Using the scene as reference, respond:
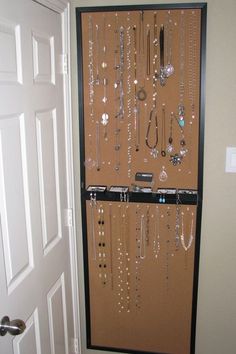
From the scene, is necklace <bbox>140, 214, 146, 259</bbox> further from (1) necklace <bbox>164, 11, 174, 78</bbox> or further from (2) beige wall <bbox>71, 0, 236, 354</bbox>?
(1) necklace <bbox>164, 11, 174, 78</bbox>

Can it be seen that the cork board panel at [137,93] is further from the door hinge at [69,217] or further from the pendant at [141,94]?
the door hinge at [69,217]

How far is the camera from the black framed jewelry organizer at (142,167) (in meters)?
1.84

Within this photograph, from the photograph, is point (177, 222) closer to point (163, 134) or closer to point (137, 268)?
point (137, 268)

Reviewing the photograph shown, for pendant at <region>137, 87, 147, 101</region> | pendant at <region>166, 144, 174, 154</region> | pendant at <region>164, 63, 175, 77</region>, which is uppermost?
pendant at <region>164, 63, 175, 77</region>

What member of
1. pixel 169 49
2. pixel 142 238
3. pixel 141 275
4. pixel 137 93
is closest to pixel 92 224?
pixel 142 238

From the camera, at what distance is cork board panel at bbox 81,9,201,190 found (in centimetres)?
182

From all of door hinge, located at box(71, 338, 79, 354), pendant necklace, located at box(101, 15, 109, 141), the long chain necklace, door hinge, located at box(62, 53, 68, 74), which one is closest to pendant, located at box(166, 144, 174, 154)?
pendant necklace, located at box(101, 15, 109, 141)

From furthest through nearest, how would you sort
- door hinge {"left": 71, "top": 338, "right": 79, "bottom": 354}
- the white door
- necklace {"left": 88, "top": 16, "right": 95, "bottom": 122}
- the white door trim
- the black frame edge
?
door hinge {"left": 71, "top": 338, "right": 79, "bottom": 354}, necklace {"left": 88, "top": 16, "right": 95, "bottom": 122}, the black frame edge, the white door trim, the white door

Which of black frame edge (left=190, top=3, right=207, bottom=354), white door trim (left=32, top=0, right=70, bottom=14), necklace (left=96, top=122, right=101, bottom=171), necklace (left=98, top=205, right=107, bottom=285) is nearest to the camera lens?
white door trim (left=32, top=0, right=70, bottom=14)

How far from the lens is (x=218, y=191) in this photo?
197 cm

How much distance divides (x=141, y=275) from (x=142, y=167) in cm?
67

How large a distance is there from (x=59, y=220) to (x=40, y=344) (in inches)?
23.8

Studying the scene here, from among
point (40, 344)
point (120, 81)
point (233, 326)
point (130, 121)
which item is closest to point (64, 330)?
point (40, 344)

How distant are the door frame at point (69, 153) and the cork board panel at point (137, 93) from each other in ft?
0.29
